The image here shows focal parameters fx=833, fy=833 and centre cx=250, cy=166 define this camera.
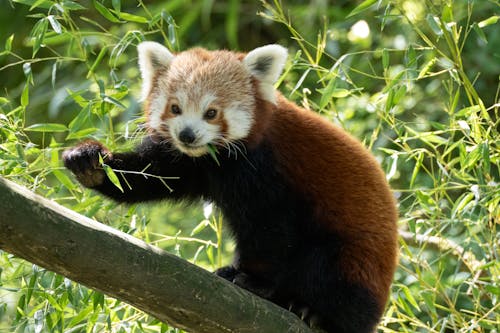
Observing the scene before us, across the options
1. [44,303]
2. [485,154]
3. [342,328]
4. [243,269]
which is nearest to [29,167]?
[44,303]

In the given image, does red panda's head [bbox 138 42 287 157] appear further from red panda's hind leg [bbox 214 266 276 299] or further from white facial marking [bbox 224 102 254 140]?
red panda's hind leg [bbox 214 266 276 299]

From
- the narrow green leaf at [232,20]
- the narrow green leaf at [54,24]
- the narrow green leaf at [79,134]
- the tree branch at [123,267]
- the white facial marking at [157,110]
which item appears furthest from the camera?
the narrow green leaf at [232,20]

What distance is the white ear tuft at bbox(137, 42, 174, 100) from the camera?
3023 mm

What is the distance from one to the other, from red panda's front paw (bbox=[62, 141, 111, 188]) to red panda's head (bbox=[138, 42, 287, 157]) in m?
0.25

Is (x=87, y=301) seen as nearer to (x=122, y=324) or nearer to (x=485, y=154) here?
(x=122, y=324)

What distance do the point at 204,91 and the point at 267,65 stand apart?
29 centimetres

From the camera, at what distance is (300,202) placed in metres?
2.99

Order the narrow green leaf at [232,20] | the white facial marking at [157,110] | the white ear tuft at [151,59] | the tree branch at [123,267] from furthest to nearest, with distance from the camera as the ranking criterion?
the narrow green leaf at [232,20] → the white ear tuft at [151,59] → the white facial marking at [157,110] → the tree branch at [123,267]

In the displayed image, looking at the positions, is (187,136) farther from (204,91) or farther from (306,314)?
(306,314)

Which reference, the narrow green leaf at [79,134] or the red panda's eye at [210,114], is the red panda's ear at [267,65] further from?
the narrow green leaf at [79,134]

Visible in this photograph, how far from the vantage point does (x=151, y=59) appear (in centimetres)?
305

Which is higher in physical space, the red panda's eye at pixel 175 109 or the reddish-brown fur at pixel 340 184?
the red panda's eye at pixel 175 109

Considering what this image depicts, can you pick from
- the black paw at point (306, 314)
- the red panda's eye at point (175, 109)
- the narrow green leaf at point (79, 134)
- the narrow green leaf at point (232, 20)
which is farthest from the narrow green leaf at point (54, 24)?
the narrow green leaf at point (232, 20)

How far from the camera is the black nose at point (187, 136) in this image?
2742 mm
